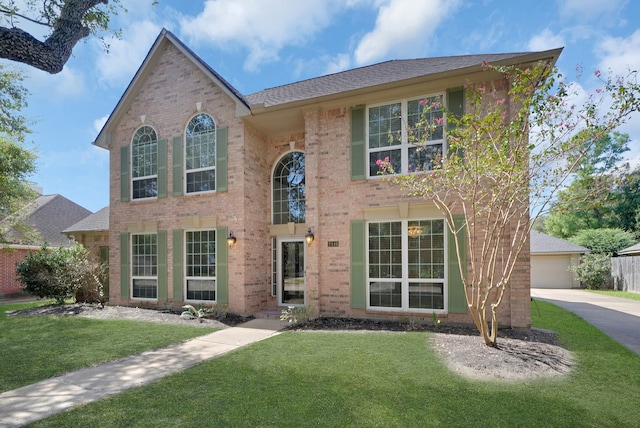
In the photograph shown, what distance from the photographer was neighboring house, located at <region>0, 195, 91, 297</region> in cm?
1673

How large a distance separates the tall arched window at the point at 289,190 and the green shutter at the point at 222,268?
178cm

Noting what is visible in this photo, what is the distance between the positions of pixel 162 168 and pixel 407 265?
8.20 m

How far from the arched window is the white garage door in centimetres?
2038

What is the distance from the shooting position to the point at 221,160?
9.80 m

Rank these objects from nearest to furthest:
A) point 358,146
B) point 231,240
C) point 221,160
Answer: point 358,146 → point 231,240 → point 221,160

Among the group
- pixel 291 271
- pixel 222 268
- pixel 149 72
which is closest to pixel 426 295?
pixel 291 271

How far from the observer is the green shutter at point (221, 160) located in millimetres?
9727

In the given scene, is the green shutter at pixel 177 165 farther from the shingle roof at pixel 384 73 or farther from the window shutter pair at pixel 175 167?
the shingle roof at pixel 384 73

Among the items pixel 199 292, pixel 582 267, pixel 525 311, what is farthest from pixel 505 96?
pixel 582 267

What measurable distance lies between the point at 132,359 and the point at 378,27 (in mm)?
11511

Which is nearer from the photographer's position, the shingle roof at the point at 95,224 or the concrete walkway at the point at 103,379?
the concrete walkway at the point at 103,379

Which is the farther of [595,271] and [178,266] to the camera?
[595,271]

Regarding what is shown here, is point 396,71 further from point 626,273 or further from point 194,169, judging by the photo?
point 626,273

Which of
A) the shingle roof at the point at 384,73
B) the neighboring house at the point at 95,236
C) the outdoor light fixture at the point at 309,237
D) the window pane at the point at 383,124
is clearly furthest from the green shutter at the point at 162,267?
the window pane at the point at 383,124
